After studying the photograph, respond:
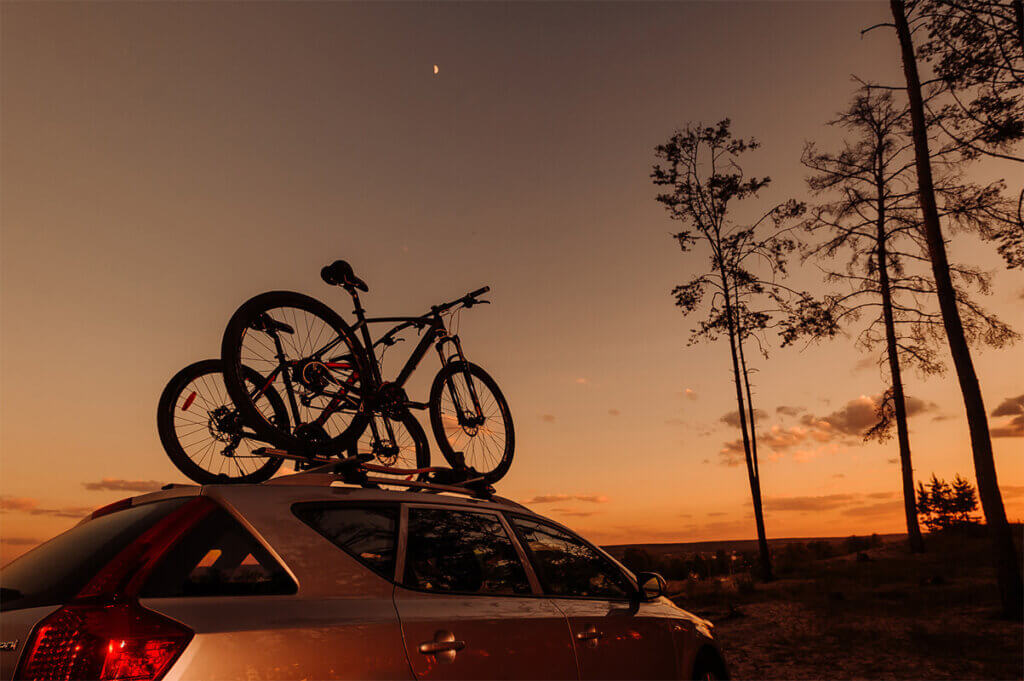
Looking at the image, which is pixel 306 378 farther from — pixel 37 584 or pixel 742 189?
pixel 742 189

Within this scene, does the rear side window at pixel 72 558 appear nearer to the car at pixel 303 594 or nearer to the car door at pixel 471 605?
the car at pixel 303 594

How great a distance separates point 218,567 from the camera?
2777 millimetres

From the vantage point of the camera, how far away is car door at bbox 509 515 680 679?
168 inches

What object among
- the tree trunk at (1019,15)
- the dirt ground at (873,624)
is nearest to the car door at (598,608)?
the dirt ground at (873,624)

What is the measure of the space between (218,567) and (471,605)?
1.33 meters

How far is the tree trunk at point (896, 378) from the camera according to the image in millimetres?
22328

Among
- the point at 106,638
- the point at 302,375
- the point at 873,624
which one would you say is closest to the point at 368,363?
the point at 302,375

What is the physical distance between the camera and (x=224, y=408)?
518cm

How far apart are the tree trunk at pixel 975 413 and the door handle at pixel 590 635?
12.1 m

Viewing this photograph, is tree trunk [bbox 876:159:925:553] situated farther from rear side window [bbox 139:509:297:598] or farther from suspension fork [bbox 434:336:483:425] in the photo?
rear side window [bbox 139:509:297:598]

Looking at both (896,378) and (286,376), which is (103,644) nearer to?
(286,376)

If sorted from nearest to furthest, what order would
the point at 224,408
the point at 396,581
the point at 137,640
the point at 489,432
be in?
the point at 137,640
the point at 396,581
the point at 224,408
the point at 489,432

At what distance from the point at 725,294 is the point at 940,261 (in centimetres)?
800

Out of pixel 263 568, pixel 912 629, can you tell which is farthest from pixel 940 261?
pixel 263 568
